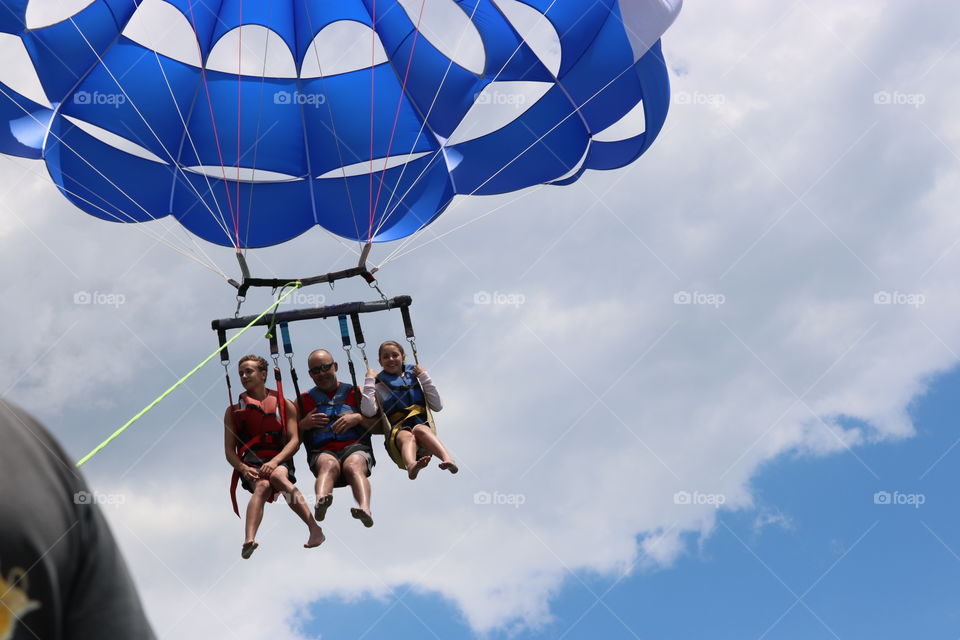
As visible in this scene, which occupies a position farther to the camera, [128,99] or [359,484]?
[128,99]

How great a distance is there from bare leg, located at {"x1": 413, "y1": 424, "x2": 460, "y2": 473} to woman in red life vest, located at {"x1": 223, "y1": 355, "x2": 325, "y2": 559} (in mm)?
809

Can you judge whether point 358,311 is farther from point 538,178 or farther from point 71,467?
point 71,467

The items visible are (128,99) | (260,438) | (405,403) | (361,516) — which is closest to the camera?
(361,516)

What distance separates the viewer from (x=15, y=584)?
0.67 m

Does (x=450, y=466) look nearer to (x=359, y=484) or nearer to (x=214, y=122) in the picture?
(x=359, y=484)

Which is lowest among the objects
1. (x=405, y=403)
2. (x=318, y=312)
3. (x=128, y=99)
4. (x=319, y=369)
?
(x=405, y=403)

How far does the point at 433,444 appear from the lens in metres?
6.04

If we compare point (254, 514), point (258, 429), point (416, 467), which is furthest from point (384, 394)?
point (254, 514)

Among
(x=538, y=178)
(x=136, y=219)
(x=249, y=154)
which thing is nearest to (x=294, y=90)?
(x=249, y=154)

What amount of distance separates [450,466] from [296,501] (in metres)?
0.98

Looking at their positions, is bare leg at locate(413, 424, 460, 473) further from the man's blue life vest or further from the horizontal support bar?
the horizontal support bar

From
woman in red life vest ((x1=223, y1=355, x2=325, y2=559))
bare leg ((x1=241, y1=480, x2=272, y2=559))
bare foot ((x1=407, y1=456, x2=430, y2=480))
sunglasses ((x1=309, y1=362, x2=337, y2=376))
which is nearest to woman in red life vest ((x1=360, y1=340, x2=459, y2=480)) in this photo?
bare foot ((x1=407, y1=456, x2=430, y2=480))

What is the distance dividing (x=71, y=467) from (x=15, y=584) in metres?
0.09

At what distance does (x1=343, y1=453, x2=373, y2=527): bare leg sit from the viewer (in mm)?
5590
